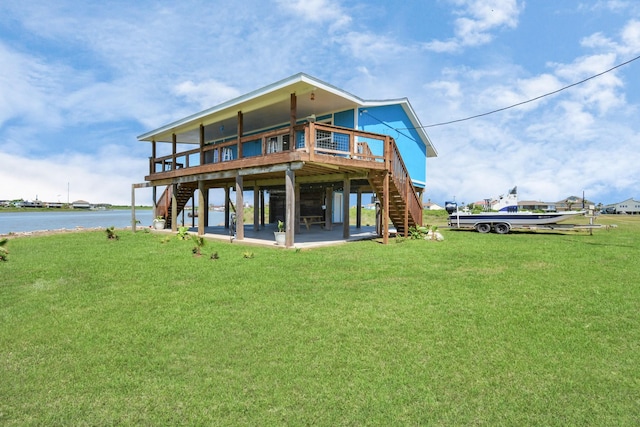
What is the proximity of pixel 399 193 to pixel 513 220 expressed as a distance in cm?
689

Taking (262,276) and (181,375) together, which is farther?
(262,276)

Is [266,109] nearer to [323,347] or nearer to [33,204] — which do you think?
[323,347]

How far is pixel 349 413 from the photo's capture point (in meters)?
2.67

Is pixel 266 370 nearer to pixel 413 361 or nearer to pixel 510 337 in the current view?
pixel 413 361

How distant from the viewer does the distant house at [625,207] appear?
318ft

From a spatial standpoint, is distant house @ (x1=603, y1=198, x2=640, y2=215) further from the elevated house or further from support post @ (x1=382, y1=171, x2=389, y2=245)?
support post @ (x1=382, y1=171, x2=389, y2=245)

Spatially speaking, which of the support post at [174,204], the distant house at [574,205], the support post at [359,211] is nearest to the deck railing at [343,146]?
the support post at [174,204]

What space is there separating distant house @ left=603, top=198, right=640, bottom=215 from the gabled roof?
113m

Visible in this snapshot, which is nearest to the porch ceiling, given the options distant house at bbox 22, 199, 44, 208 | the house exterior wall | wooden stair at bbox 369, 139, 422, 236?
the house exterior wall

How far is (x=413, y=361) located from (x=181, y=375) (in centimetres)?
229

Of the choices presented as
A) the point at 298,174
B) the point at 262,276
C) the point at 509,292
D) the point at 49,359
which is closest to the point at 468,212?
the point at 298,174

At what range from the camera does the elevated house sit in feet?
36.3

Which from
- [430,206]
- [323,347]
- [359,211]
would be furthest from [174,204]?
[430,206]

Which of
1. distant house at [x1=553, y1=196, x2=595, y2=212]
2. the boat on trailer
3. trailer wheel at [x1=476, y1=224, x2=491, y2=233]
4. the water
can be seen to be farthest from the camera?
the water
